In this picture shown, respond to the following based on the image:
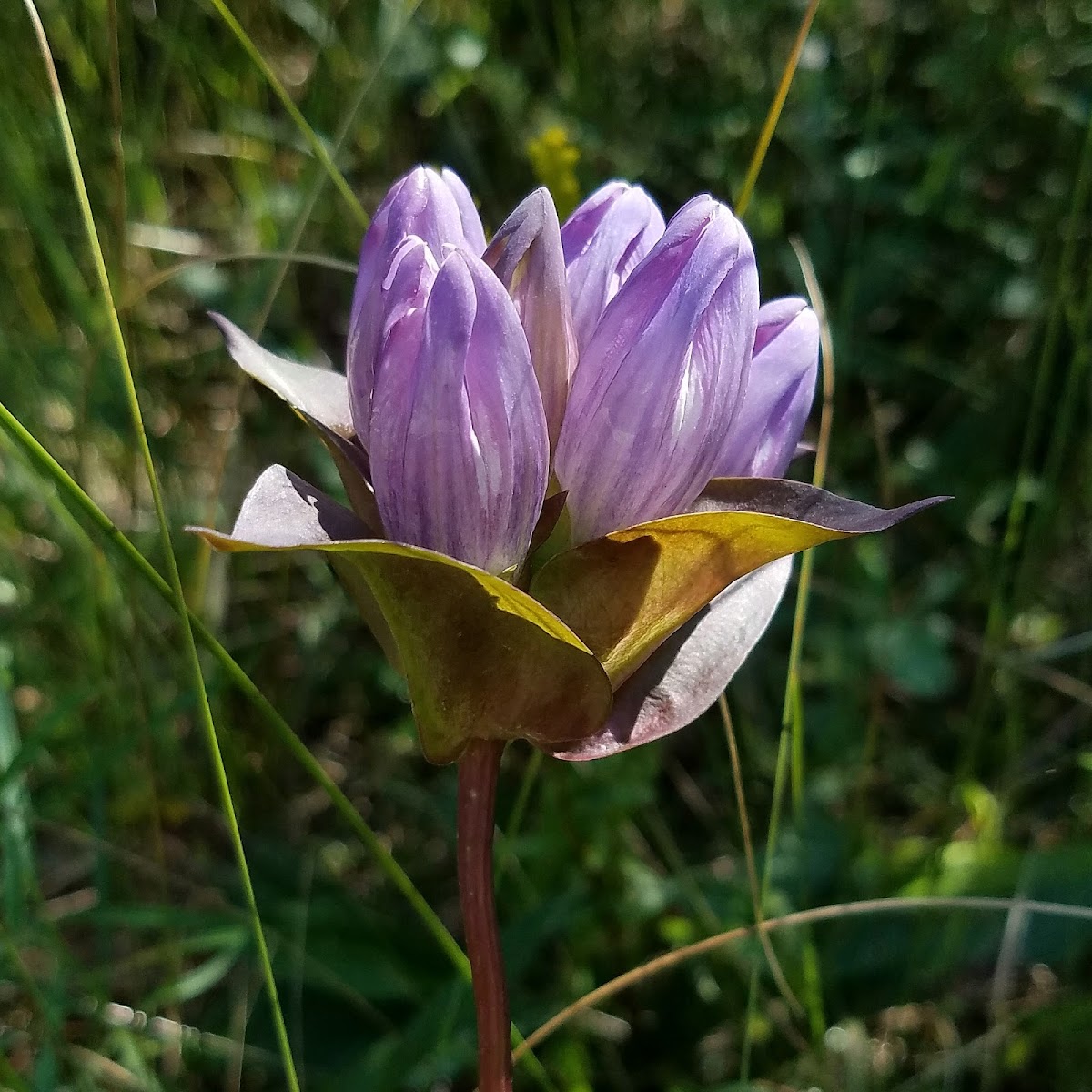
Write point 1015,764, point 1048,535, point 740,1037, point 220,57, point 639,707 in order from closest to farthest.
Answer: point 639,707
point 740,1037
point 1015,764
point 1048,535
point 220,57

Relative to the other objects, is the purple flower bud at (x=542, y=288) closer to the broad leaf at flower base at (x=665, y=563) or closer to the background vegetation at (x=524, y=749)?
the broad leaf at flower base at (x=665, y=563)

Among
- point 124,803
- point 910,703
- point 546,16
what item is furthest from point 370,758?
point 546,16

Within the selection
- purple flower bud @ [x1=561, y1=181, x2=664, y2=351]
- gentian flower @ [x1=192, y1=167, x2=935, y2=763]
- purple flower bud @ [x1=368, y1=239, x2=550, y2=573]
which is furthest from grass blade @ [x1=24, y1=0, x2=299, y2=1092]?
purple flower bud @ [x1=561, y1=181, x2=664, y2=351]

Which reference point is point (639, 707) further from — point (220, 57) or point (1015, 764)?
point (220, 57)

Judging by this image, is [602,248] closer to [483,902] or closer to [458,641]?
[458,641]

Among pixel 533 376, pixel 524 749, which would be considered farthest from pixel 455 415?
pixel 524 749

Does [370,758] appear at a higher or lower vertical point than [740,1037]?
higher
